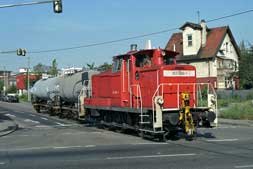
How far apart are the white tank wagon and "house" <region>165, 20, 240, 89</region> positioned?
23746 mm

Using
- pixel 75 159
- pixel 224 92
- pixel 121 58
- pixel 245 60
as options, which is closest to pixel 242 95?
pixel 224 92

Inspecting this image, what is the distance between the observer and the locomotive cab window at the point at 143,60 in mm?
20397

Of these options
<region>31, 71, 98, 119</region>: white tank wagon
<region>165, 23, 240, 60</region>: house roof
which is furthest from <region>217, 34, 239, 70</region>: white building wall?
<region>31, 71, 98, 119</region>: white tank wagon

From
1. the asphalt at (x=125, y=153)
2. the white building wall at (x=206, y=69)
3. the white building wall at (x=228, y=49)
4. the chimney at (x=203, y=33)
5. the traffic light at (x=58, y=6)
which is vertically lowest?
the asphalt at (x=125, y=153)

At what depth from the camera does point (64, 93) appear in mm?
35094

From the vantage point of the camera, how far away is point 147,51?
802 inches

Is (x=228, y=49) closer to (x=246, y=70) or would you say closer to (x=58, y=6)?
(x=246, y=70)

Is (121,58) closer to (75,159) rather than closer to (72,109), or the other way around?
(75,159)

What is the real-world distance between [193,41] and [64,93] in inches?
1206

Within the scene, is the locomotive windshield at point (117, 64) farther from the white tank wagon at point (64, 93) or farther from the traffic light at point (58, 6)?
the white tank wagon at point (64, 93)

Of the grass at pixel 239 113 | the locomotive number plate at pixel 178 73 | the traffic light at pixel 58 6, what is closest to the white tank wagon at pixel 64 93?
the traffic light at pixel 58 6

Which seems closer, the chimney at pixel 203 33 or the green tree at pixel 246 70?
the green tree at pixel 246 70

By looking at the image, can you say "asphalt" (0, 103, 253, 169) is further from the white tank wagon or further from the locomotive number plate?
the white tank wagon

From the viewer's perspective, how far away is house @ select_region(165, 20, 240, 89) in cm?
6112
